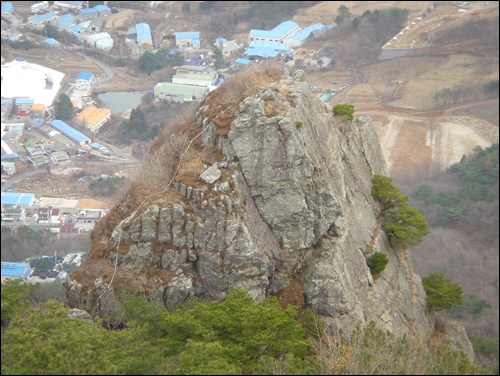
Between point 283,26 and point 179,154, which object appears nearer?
point 179,154

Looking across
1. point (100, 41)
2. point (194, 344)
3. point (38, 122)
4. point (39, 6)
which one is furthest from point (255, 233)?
point (39, 6)

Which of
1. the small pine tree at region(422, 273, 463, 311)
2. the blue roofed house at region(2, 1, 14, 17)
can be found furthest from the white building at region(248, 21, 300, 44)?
the small pine tree at region(422, 273, 463, 311)

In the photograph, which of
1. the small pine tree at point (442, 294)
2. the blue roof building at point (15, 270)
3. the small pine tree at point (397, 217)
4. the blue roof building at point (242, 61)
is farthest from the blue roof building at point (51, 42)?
the small pine tree at point (442, 294)

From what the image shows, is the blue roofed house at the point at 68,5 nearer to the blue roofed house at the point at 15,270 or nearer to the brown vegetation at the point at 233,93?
the blue roofed house at the point at 15,270

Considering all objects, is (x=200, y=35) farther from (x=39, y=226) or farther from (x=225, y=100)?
(x=225, y=100)

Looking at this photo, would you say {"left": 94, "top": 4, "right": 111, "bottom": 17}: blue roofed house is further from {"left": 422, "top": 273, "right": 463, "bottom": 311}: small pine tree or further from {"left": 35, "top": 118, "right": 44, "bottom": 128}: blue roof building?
{"left": 422, "top": 273, "right": 463, "bottom": 311}: small pine tree

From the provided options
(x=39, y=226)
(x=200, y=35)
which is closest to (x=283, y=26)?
(x=200, y=35)
